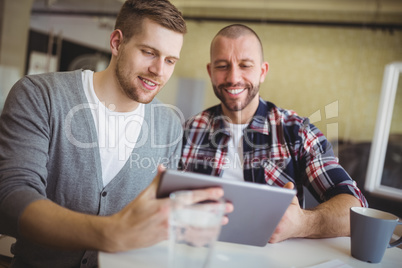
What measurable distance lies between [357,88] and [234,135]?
10.0ft

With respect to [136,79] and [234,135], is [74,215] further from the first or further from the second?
[234,135]

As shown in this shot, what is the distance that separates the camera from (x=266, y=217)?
28.9 inches

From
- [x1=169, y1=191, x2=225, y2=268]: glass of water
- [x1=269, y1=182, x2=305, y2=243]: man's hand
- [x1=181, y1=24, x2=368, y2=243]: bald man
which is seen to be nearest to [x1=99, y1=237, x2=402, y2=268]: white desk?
[x1=269, y1=182, x2=305, y2=243]: man's hand

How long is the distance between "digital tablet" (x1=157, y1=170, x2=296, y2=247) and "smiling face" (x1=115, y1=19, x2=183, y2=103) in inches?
25.2

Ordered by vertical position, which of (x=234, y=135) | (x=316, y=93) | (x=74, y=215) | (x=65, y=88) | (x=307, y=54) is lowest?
(x=74, y=215)

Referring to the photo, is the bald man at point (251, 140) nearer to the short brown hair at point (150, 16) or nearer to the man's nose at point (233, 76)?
the man's nose at point (233, 76)

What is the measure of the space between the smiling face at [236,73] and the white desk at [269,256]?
2.40 ft

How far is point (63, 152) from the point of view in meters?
1.11

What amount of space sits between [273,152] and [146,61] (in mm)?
578

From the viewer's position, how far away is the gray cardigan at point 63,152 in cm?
95

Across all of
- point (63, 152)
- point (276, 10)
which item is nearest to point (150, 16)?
point (63, 152)

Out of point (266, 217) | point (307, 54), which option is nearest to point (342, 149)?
point (307, 54)

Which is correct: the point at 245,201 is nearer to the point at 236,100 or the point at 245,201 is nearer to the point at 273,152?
the point at 273,152

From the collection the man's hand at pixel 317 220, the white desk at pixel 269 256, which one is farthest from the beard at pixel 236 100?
the white desk at pixel 269 256
